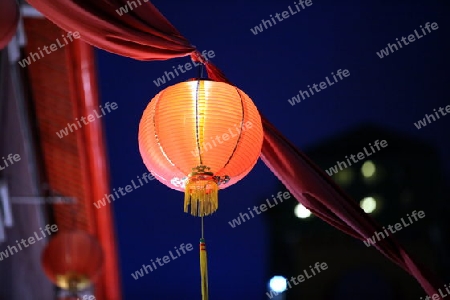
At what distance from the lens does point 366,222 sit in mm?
2936

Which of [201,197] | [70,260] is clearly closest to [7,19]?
[201,197]

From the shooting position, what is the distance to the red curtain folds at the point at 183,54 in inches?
102

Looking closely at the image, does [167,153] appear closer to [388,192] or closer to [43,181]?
[43,181]

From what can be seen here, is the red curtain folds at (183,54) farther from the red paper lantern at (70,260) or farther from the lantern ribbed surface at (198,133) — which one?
the red paper lantern at (70,260)

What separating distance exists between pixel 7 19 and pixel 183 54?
2.62 feet

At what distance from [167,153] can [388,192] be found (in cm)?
993

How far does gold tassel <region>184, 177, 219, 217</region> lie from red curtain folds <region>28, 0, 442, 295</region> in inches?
18.6

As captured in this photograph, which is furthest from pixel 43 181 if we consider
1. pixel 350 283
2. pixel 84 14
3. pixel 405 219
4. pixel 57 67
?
pixel 405 219

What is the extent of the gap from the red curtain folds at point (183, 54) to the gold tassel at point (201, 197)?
0.47 m

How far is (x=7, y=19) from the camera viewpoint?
88.8 inches

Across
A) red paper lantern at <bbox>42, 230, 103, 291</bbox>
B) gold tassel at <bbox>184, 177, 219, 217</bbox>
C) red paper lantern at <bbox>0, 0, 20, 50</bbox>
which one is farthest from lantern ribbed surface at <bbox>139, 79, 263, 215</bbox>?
red paper lantern at <bbox>42, 230, 103, 291</bbox>

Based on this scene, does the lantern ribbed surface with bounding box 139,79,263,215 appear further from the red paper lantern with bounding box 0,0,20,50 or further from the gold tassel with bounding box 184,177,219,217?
the red paper lantern with bounding box 0,0,20,50

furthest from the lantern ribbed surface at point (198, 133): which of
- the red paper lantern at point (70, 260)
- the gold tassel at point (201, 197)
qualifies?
the red paper lantern at point (70, 260)

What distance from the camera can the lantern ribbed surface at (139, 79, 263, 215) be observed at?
2.48m
